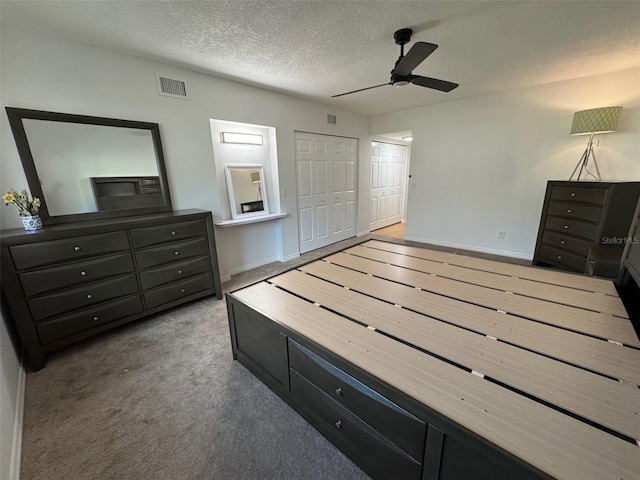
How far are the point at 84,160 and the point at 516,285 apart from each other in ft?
11.3

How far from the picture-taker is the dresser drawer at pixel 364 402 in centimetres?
91

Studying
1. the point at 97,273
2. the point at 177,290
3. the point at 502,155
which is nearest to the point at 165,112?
the point at 97,273

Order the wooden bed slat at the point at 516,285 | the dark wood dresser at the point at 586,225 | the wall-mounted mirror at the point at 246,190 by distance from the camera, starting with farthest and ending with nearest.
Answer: the wall-mounted mirror at the point at 246,190
the dark wood dresser at the point at 586,225
the wooden bed slat at the point at 516,285

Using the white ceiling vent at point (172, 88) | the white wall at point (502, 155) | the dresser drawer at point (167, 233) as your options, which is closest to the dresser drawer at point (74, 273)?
the dresser drawer at point (167, 233)

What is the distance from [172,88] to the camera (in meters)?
2.53

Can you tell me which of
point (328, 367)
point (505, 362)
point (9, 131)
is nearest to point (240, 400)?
point (328, 367)

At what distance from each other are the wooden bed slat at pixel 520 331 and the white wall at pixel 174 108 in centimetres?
217

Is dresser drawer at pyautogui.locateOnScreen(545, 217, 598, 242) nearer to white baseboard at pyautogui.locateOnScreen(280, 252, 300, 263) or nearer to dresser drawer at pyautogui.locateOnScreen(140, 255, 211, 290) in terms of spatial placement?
white baseboard at pyautogui.locateOnScreen(280, 252, 300, 263)

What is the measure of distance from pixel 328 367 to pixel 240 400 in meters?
0.78

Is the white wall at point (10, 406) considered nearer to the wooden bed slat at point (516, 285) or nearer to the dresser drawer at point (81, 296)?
the dresser drawer at point (81, 296)

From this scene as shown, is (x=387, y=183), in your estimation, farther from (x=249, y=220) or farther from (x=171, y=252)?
(x=171, y=252)

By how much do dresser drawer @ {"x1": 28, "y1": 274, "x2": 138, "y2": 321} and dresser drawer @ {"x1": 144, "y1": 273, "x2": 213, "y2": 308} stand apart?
0.16 m

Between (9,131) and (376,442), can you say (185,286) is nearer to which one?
(9,131)

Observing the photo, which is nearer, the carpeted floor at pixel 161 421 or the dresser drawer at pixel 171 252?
the carpeted floor at pixel 161 421
